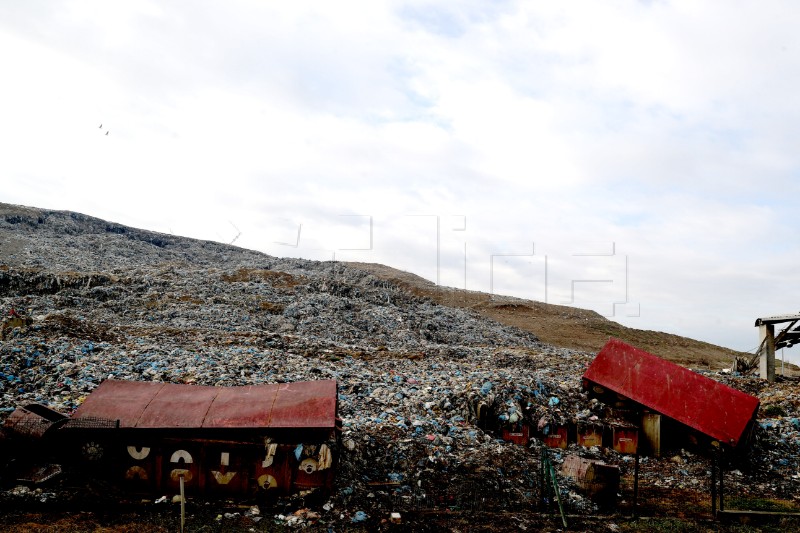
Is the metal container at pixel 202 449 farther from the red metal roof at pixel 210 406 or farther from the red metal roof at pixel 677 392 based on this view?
the red metal roof at pixel 677 392

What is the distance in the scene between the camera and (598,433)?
7996 mm

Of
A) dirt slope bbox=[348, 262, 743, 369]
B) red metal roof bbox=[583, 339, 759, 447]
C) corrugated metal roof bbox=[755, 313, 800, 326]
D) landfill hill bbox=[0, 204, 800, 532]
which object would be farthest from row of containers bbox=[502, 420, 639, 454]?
dirt slope bbox=[348, 262, 743, 369]

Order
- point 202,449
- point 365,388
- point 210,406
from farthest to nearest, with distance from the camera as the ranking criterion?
point 365,388
point 210,406
point 202,449

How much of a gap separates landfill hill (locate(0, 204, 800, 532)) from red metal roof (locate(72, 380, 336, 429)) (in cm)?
80

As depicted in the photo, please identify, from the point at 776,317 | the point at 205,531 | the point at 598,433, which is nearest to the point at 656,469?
the point at 598,433

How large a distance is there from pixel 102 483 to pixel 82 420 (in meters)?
0.68

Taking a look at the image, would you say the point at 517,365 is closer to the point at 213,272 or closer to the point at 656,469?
the point at 656,469

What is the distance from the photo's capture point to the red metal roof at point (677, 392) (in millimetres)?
7570

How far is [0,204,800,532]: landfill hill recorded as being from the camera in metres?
5.39

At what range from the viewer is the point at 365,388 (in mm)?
9227

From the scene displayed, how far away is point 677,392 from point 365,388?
5.11 meters

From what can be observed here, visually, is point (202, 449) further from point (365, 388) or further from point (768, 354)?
point (768, 354)

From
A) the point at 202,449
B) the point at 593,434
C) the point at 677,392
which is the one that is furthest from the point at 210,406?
the point at 677,392

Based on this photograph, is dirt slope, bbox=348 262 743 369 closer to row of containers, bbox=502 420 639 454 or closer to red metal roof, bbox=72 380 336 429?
row of containers, bbox=502 420 639 454
